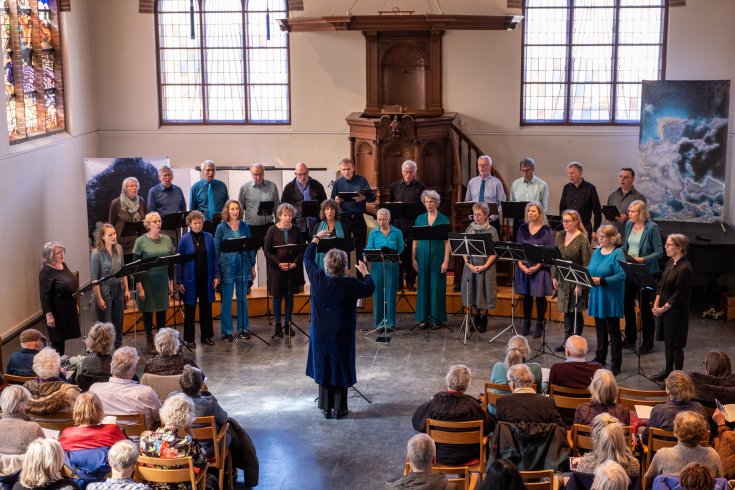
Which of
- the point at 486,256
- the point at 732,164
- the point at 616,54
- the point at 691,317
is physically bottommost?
the point at 691,317

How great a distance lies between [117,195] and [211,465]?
7.61 meters

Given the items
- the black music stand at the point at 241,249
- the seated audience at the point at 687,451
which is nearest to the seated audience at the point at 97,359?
the black music stand at the point at 241,249

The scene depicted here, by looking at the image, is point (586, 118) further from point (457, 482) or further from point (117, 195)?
point (457, 482)

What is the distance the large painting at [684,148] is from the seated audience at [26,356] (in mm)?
9123

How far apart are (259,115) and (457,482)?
34.0 feet

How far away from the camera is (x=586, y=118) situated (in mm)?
15148

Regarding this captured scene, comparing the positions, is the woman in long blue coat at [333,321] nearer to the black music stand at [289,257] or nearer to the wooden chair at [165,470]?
the black music stand at [289,257]

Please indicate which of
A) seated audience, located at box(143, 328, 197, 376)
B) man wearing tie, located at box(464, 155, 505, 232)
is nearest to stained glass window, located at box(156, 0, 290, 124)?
man wearing tie, located at box(464, 155, 505, 232)

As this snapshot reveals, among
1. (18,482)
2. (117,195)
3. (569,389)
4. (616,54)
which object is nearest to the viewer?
(18,482)

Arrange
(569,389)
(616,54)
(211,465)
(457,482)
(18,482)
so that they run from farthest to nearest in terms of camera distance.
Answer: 1. (616,54)
2. (569,389)
3. (211,465)
4. (457,482)
5. (18,482)

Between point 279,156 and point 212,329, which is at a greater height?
point 279,156

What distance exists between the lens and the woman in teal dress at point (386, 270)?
11086 mm

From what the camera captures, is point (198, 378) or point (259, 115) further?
point (259, 115)

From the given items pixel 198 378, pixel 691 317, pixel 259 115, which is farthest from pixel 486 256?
pixel 259 115
